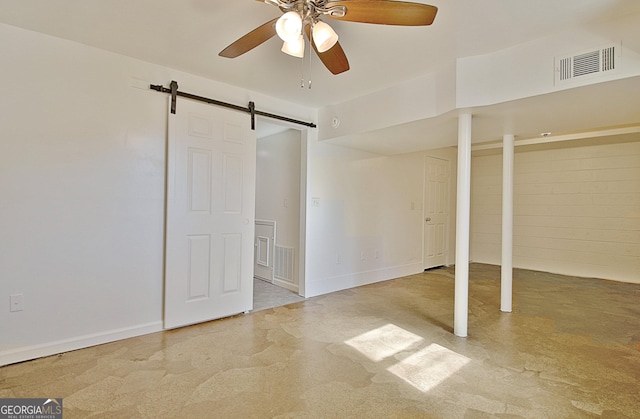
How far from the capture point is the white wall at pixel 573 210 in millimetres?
4988

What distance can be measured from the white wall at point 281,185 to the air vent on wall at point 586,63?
9.54 ft

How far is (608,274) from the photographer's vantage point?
5117 millimetres

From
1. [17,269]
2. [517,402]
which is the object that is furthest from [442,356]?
[17,269]

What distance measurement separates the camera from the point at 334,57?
2.00m

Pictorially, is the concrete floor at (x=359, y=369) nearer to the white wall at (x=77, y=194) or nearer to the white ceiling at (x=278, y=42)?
the white wall at (x=77, y=194)

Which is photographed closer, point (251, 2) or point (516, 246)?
point (251, 2)

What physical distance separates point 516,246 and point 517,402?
5.10 metres

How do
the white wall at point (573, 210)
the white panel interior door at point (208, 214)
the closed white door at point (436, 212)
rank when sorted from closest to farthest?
the white panel interior door at point (208, 214), the white wall at point (573, 210), the closed white door at point (436, 212)

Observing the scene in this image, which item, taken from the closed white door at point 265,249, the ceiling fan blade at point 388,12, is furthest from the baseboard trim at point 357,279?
the ceiling fan blade at point 388,12

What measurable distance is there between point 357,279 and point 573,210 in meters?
4.16

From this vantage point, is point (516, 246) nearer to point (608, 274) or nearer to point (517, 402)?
point (608, 274)

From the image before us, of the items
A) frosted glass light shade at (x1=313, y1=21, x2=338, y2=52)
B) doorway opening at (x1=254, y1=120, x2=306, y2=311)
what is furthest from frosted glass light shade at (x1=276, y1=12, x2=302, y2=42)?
doorway opening at (x1=254, y1=120, x2=306, y2=311)

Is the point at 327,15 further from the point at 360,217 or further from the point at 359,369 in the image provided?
the point at 360,217

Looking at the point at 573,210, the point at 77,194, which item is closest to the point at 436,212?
the point at 573,210
